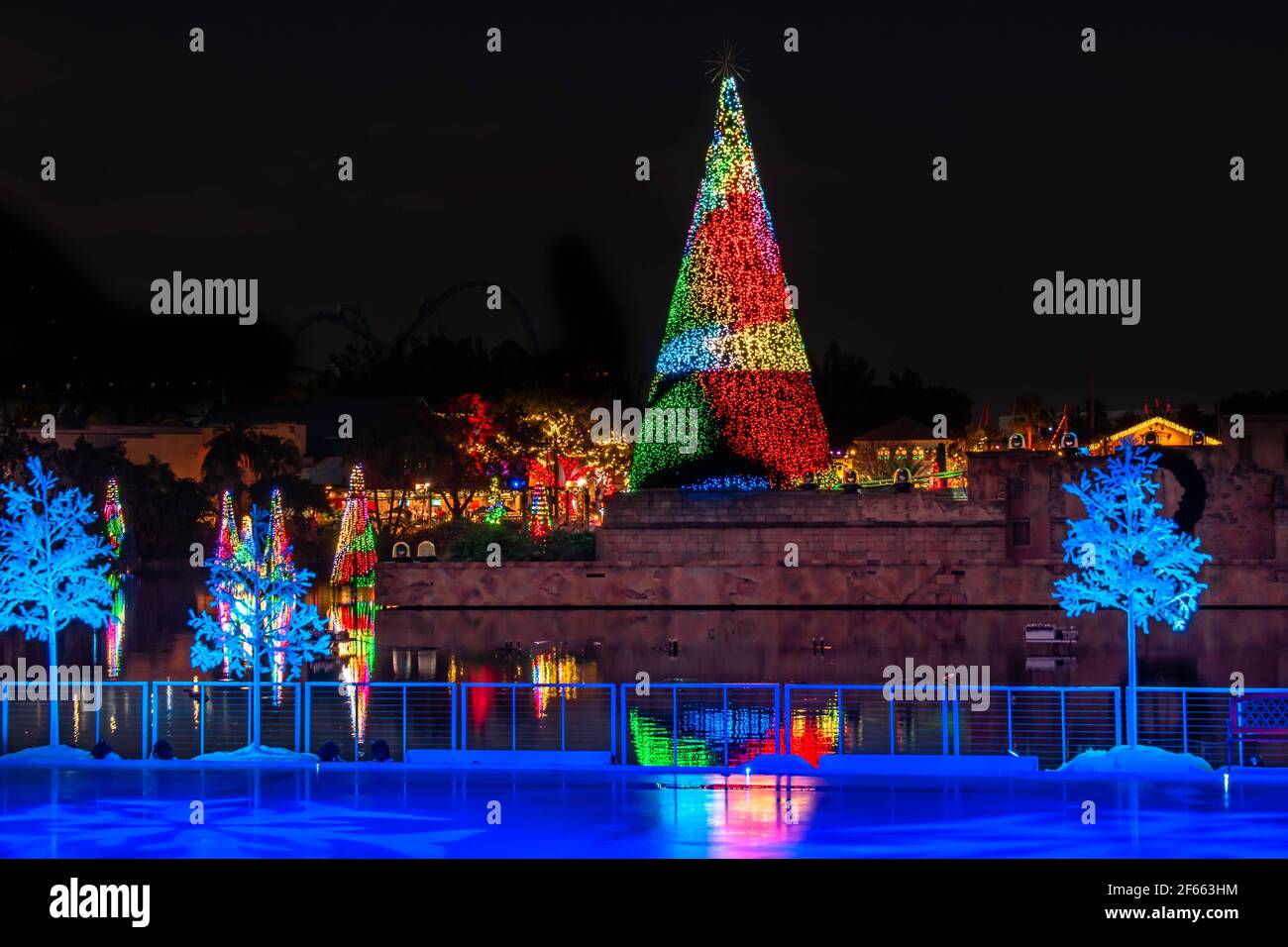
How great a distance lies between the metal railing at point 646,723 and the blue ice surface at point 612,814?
1878mm

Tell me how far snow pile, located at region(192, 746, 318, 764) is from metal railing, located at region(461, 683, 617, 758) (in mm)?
1840

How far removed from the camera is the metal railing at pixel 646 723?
2200 centimetres

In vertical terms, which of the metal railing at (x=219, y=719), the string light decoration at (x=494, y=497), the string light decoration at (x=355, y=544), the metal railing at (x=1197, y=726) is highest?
the string light decoration at (x=494, y=497)

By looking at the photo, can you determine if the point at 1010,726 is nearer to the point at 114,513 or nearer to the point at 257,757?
the point at 257,757

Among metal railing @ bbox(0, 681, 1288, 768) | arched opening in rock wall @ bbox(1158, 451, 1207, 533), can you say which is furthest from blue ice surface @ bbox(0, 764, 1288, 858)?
arched opening in rock wall @ bbox(1158, 451, 1207, 533)

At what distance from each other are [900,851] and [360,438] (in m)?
58.7

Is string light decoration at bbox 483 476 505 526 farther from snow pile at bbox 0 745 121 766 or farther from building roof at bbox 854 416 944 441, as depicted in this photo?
snow pile at bbox 0 745 121 766

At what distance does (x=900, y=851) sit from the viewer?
14617 mm

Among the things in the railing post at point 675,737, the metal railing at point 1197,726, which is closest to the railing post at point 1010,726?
the metal railing at point 1197,726

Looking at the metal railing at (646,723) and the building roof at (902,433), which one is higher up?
the building roof at (902,433)

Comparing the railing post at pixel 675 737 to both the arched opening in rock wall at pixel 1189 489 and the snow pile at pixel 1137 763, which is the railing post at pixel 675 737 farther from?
the arched opening in rock wall at pixel 1189 489

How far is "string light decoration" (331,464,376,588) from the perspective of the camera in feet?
180

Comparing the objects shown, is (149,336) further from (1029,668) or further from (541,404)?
(1029,668)

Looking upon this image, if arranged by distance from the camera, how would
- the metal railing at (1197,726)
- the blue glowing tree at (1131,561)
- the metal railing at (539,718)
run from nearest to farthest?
the metal railing at (1197,726) < the blue glowing tree at (1131,561) < the metal railing at (539,718)
